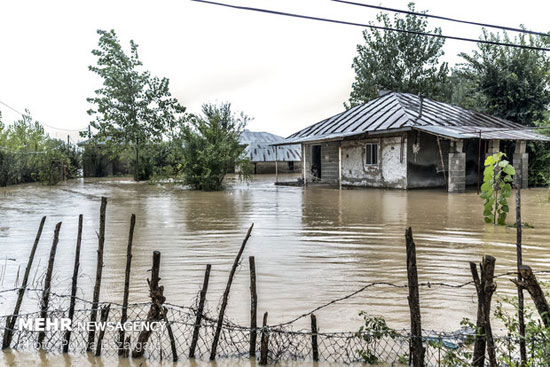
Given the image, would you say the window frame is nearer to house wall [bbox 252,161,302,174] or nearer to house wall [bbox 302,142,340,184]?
house wall [bbox 302,142,340,184]

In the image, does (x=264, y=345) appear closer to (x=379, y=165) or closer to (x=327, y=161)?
(x=379, y=165)

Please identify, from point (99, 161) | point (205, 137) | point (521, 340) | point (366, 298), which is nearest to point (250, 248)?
point (366, 298)

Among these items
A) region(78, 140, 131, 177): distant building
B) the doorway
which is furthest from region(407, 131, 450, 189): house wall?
region(78, 140, 131, 177): distant building

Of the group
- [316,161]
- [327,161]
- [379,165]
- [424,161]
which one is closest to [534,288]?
[424,161]

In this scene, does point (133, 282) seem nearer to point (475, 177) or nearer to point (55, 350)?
point (55, 350)

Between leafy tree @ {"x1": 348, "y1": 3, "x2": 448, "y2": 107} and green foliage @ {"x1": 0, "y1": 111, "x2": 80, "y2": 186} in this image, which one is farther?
leafy tree @ {"x1": 348, "y1": 3, "x2": 448, "y2": 107}

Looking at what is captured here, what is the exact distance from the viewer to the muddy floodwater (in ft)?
16.8

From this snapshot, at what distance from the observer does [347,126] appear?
23375 millimetres

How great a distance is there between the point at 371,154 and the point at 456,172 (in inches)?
185

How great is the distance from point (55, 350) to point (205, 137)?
18.8 meters

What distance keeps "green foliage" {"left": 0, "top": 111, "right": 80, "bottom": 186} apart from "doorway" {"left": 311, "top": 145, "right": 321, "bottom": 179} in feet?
50.4

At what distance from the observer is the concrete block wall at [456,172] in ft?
60.2

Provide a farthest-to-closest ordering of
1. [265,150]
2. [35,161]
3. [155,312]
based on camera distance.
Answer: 1. [265,150]
2. [35,161]
3. [155,312]

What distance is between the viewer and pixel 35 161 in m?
31.5
